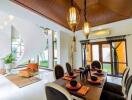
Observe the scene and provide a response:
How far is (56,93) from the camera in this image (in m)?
1.10

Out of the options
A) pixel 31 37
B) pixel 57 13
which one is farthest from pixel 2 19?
pixel 57 13

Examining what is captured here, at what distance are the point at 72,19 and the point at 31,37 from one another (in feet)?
20.9

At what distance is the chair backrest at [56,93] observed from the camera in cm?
105

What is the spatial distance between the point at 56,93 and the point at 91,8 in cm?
304

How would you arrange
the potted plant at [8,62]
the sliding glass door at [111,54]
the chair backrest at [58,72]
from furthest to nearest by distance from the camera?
the potted plant at [8,62], the sliding glass door at [111,54], the chair backrest at [58,72]

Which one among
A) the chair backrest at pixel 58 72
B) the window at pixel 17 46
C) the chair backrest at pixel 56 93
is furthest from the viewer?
the window at pixel 17 46

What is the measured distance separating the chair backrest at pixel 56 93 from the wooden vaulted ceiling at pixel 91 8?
2.39 metres

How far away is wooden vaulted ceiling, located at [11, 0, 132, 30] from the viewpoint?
116 inches

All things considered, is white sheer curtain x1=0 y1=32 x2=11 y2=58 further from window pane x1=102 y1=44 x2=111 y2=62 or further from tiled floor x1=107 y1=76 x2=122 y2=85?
tiled floor x1=107 y1=76 x2=122 y2=85

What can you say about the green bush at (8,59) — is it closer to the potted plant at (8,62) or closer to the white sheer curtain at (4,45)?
the potted plant at (8,62)

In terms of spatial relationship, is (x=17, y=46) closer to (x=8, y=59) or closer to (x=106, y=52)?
(x=8, y=59)

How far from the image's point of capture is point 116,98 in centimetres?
199

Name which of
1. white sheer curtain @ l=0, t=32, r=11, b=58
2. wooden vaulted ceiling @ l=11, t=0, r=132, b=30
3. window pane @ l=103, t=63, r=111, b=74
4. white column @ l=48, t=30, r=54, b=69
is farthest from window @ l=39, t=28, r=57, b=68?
wooden vaulted ceiling @ l=11, t=0, r=132, b=30

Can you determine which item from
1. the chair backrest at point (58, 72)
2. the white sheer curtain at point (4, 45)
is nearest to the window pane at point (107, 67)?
the chair backrest at point (58, 72)
